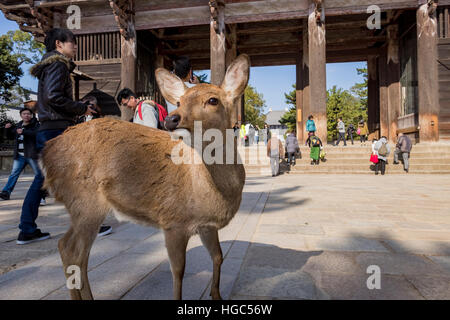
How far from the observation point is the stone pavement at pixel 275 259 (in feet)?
6.40

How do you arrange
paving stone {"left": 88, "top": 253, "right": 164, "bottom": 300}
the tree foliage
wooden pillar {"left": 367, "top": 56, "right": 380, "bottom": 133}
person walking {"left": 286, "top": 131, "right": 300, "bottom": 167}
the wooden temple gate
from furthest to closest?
the tree foliage
wooden pillar {"left": 367, "top": 56, "right": 380, "bottom": 133}
the wooden temple gate
person walking {"left": 286, "top": 131, "right": 300, "bottom": 167}
paving stone {"left": 88, "top": 253, "right": 164, "bottom": 300}

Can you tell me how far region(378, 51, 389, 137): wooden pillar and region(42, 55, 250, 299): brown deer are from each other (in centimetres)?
1767

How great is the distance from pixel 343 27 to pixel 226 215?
57.8 ft

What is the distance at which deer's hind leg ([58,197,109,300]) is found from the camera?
174cm

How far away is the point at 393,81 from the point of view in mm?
15539

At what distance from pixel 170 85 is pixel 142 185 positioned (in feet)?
2.68

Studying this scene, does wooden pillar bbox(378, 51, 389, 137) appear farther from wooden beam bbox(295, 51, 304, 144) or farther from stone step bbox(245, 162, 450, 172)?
stone step bbox(245, 162, 450, 172)

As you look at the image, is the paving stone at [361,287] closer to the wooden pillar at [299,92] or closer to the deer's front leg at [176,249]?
the deer's front leg at [176,249]

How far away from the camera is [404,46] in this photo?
47.5 ft

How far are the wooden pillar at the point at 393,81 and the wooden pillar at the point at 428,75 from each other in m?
3.63

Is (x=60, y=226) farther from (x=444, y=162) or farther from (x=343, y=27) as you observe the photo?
(x=343, y=27)

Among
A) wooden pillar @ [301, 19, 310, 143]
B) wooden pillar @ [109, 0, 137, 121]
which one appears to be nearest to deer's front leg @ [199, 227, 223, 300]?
wooden pillar @ [109, 0, 137, 121]

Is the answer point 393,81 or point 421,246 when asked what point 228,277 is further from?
point 393,81

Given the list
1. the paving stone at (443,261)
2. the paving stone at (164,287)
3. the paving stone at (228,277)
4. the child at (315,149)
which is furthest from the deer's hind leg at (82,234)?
the child at (315,149)
